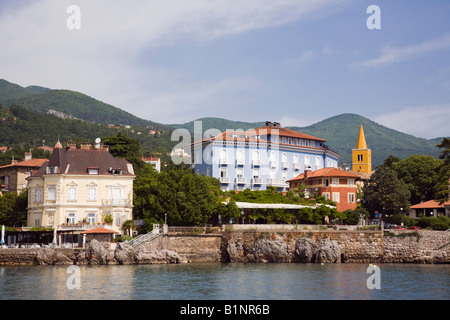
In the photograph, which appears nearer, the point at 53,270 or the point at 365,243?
Answer: the point at 53,270

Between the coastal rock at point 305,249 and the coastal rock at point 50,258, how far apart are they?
21.0 meters

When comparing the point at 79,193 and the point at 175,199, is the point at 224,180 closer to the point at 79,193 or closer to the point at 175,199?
the point at 175,199

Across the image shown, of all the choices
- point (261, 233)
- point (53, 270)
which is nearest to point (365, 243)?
point (261, 233)

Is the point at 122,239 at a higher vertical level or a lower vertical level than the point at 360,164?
lower

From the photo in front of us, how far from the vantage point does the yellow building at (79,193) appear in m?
61.0

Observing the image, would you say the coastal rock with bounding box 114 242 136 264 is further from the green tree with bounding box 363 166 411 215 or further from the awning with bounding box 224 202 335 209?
the green tree with bounding box 363 166 411 215

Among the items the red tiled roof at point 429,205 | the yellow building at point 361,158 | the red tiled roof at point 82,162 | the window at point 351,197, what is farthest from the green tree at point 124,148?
the yellow building at point 361,158

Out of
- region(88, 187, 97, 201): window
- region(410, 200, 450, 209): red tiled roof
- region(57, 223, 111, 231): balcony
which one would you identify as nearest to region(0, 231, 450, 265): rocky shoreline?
region(57, 223, 111, 231): balcony

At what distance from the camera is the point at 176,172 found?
208 feet

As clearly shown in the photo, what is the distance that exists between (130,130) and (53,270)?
152582 mm

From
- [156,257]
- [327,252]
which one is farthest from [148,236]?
[327,252]

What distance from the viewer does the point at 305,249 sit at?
191 feet
